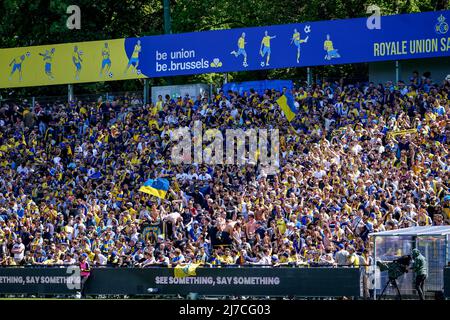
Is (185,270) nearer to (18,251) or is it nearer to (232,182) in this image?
(232,182)

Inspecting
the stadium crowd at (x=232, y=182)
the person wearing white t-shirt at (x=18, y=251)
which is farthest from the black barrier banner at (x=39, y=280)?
the person wearing white t-shirt at (x=18, y=251)

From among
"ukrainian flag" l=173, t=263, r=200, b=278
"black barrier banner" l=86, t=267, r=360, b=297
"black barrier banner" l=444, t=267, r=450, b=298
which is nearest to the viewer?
"black barrier banner" l=444, t=267, r=450, b=298

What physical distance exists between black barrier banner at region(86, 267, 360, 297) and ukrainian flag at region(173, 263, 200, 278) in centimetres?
7

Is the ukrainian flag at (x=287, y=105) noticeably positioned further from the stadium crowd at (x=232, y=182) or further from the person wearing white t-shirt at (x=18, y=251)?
the person wearing white t-shirt at (x=18, y=251)

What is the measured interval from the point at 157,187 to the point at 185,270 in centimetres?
707

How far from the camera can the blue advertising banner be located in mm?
29672

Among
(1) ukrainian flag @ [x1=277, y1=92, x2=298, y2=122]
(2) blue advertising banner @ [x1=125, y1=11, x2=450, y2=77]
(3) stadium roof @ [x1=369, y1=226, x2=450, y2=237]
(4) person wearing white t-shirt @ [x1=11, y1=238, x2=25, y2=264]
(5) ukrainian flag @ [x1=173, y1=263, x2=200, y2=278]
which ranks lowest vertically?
(5) ukrainian flag @ [x1=173, y1=263, x2=200, y2=278]

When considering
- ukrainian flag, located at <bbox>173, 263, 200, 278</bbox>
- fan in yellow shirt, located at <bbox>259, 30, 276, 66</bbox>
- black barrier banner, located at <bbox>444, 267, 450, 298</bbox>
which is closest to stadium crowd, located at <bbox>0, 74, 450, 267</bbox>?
ukrainian flag, located at <bbox>173, 263, 200, 278</bbox>

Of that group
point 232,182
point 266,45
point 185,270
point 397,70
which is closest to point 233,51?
point 266,45

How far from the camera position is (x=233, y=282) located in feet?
66.3

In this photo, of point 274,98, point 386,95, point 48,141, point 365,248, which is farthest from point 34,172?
point 365,248

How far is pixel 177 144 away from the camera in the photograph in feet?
97.9

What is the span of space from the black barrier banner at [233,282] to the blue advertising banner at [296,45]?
12.2m

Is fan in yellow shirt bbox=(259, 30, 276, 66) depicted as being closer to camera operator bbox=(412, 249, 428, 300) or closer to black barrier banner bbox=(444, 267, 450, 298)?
camera operator bbox=(412, 249, 428, 300)
